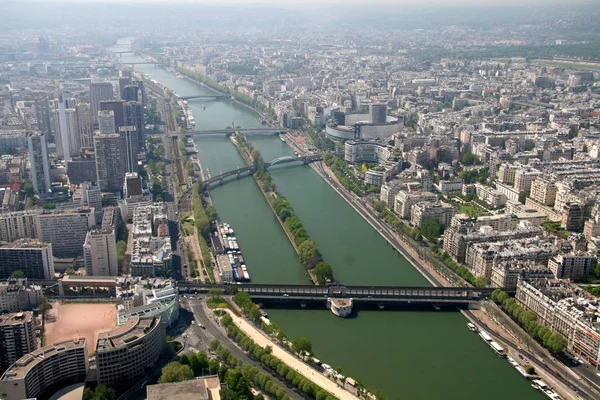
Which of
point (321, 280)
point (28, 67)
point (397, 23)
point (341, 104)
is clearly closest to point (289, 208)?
point (321, 280)

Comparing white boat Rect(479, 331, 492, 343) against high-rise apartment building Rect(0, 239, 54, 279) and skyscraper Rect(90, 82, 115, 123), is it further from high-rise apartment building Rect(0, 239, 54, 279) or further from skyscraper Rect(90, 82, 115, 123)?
skyscraper Rect(90, 82, 115, 123)

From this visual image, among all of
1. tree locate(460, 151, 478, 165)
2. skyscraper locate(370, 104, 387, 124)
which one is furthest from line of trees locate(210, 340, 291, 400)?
skyscraper locate(370, 104, 387, 124)

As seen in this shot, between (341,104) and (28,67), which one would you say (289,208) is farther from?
(28,67)

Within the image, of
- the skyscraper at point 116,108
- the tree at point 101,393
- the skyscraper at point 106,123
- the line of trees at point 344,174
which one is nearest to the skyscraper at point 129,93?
the skyscraper at point 116,108

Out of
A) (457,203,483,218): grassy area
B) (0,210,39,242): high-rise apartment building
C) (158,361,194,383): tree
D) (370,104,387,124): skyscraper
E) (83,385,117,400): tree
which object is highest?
(370,104,387,124): skyscraper

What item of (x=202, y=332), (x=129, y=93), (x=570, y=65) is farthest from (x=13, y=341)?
(x=570, y=65)

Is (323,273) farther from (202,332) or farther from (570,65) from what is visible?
(570,65)

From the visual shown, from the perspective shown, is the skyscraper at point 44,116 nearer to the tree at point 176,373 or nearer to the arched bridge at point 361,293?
the arched bridge at point 361,293
